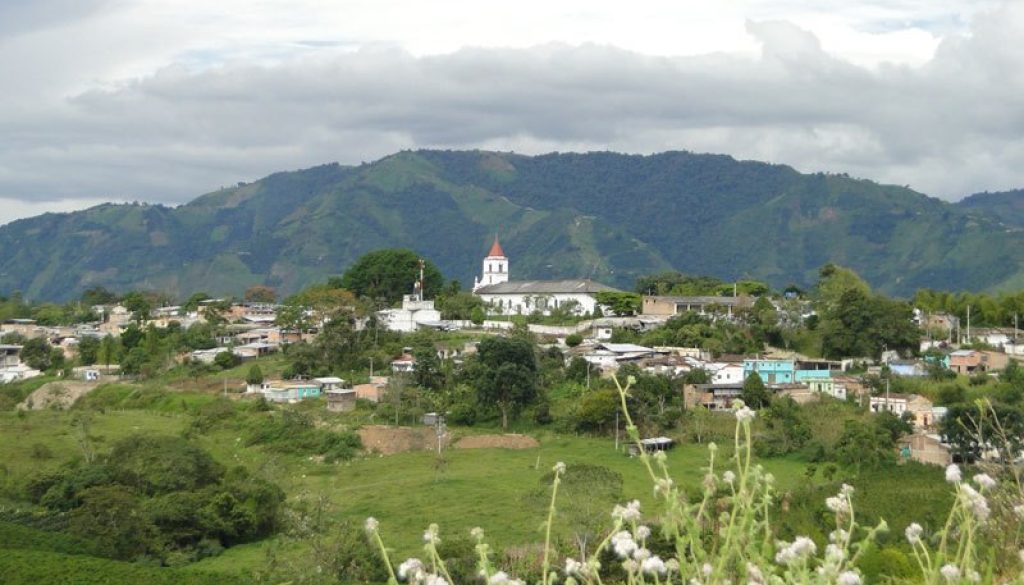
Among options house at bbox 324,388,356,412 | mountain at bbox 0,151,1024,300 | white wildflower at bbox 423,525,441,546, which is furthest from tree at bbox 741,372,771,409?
mountain at bbox 0,151,1024,300

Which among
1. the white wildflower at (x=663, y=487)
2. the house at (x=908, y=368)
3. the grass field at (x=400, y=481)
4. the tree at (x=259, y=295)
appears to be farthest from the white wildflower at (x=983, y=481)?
the tree at (x=259, y=295)

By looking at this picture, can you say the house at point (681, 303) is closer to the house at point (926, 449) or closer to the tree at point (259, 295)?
the house at point (926, 449)

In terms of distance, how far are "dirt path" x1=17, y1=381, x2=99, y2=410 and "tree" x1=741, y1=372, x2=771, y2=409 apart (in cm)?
2302

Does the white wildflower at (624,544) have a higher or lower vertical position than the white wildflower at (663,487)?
lower

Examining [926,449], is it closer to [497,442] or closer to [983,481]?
[497,442]

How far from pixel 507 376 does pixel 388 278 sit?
2471cm

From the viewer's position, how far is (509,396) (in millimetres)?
Result: 34250

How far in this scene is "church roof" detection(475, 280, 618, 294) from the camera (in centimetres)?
5822

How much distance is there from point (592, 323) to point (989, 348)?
15910mm

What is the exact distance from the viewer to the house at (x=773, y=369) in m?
37.1

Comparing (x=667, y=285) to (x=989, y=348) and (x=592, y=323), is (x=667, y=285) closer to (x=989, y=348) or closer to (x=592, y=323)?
(x=592, y=323)

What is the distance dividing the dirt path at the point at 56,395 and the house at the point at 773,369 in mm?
23082

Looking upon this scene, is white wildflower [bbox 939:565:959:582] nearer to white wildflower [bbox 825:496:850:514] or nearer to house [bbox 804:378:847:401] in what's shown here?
white wildflower [bbox 825:496:850:514]

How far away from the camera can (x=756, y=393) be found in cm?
3328
